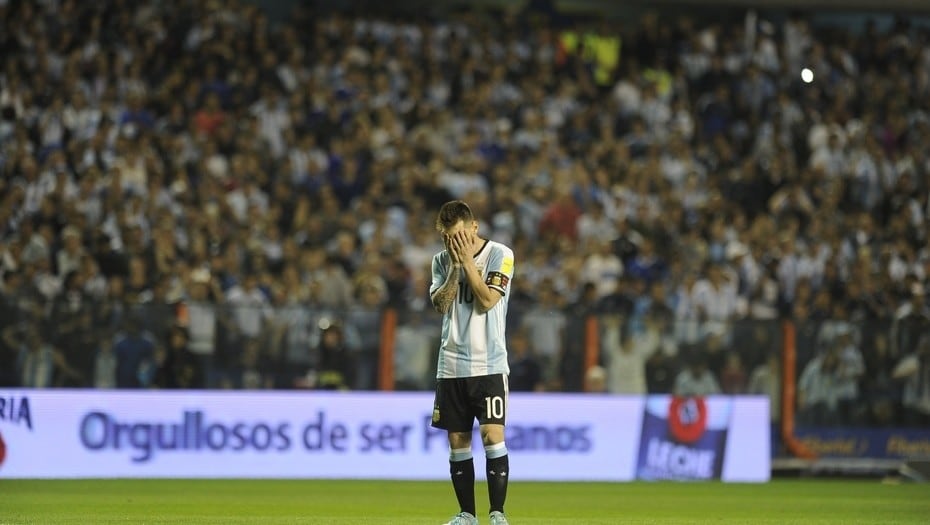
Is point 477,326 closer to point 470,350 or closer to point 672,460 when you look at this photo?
point 470,350

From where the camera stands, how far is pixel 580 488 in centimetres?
1783

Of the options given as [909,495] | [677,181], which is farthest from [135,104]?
[909,495]

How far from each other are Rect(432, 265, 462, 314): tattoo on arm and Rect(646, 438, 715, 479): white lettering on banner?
1047 cm

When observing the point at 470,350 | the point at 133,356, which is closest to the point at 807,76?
the point at 133,356

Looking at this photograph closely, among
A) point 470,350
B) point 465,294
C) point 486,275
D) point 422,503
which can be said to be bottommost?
point 422,503

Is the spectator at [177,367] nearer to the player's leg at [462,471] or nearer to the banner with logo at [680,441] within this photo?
the banner with logo at [680,441]

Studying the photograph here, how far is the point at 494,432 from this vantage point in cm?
1002

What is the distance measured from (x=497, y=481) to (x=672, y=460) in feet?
34.2

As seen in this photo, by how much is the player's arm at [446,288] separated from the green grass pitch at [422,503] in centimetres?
241

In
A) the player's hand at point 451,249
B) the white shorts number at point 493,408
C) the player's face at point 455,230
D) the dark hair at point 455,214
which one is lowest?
the white shorts number at point 493,408

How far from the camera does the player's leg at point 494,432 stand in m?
9.99

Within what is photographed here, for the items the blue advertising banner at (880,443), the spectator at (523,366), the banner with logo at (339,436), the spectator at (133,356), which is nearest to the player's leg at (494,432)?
the banner with logo at (339,436)

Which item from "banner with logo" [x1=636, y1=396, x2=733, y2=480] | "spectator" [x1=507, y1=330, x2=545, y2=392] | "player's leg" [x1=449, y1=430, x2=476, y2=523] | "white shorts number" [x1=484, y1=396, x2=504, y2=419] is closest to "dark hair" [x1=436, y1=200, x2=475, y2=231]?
"white shorts number" [x1=484, y1=396, x2=504, y2=419]

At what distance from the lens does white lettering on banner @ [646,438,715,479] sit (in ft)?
65.7
